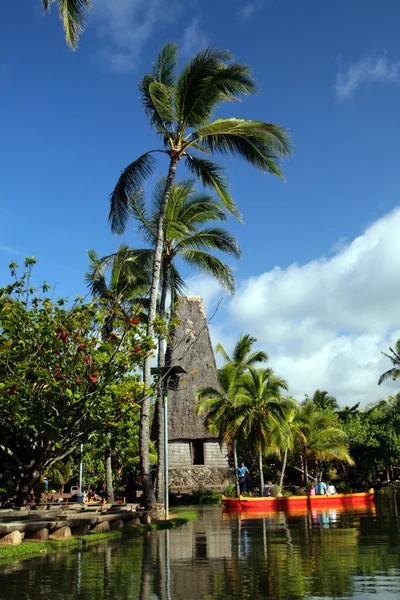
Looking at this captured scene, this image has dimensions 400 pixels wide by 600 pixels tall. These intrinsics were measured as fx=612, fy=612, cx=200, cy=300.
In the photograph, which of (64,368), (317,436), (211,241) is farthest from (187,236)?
(317,436)

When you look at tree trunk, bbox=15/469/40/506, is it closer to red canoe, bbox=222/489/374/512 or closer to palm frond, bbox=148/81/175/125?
palm frond, bbox=148/81/175/125

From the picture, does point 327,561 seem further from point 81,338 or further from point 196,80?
point 196,80

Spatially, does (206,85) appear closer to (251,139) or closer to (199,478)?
(251,139)

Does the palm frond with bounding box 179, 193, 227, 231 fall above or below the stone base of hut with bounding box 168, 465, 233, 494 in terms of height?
above

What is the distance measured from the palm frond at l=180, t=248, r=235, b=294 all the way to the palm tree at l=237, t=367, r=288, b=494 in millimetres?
7311

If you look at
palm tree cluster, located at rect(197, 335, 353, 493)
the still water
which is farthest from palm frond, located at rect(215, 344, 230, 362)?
the still water

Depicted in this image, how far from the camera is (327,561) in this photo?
25.6ft

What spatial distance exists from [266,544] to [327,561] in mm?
2523

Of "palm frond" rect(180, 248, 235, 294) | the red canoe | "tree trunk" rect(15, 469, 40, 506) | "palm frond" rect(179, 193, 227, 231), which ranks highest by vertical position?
"palm frond" rect(179, 193, 227, 231)

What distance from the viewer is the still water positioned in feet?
19.3

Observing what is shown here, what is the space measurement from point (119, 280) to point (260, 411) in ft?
26.7

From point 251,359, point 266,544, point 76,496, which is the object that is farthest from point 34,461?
point 251,359

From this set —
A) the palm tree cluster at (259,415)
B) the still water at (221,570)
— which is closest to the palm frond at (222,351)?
the palm tree cluster at (259,415)

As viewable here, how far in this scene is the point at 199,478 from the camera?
117 ft
